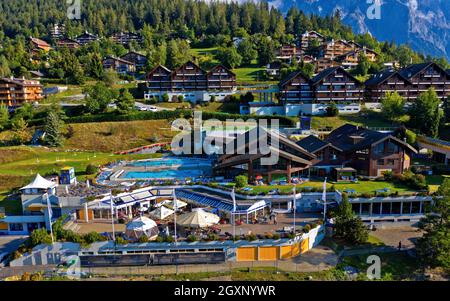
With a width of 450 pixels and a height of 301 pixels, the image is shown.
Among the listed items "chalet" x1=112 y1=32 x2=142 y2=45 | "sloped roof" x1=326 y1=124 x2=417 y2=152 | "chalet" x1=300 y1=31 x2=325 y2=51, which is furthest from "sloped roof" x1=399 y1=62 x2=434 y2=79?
"chalet" x1=112 y1=32 x2=142 y2=45

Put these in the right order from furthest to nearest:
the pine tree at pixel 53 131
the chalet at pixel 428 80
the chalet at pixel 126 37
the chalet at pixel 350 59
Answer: the chalet at pixel 126 37 < the chalet at pixel 350 59 < the chalet at pixel 428 80 < the pine tree at pixel 53 131

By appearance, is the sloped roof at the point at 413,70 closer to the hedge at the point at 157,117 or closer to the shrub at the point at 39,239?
the hedge at the point at 157,117

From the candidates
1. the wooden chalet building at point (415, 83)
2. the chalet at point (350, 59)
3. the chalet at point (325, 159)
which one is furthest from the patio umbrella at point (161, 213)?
the chalet at point (350, 59)

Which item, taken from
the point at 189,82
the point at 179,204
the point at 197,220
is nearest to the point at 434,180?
the point at 197,220
